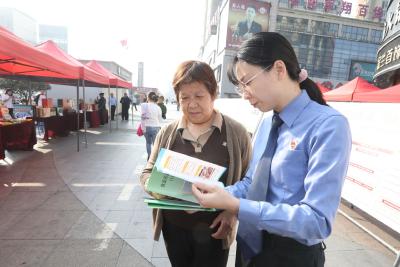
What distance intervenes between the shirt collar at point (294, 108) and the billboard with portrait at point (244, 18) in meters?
38.0

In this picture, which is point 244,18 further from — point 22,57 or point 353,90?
point 22,57

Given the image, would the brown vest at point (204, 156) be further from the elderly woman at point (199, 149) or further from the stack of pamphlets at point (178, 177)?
the stack of pamphlets at point (178, 177)

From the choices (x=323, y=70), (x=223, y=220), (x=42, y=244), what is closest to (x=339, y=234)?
(x=223, y=220)

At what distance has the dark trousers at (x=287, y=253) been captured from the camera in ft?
3.66

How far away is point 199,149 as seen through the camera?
1.83 m

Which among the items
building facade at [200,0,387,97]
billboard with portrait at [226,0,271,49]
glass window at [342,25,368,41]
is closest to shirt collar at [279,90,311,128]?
billboard with portrait at [226,0,271,49]

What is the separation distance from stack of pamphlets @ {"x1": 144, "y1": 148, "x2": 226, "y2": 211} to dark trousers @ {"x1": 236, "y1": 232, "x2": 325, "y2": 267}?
0.30m

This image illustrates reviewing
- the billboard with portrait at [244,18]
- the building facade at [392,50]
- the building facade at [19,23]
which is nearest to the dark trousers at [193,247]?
the building facade at [392,50]

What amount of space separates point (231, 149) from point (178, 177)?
0.71 meters

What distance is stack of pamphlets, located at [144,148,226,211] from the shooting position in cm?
121

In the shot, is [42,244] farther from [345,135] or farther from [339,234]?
[339,234]

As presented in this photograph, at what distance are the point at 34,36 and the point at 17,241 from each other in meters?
128

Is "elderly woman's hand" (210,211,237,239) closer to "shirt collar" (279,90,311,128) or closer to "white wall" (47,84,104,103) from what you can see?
"shirt collar" (279,90,311,128)

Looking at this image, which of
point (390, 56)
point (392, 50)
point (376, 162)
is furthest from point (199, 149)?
point (390, 56)
